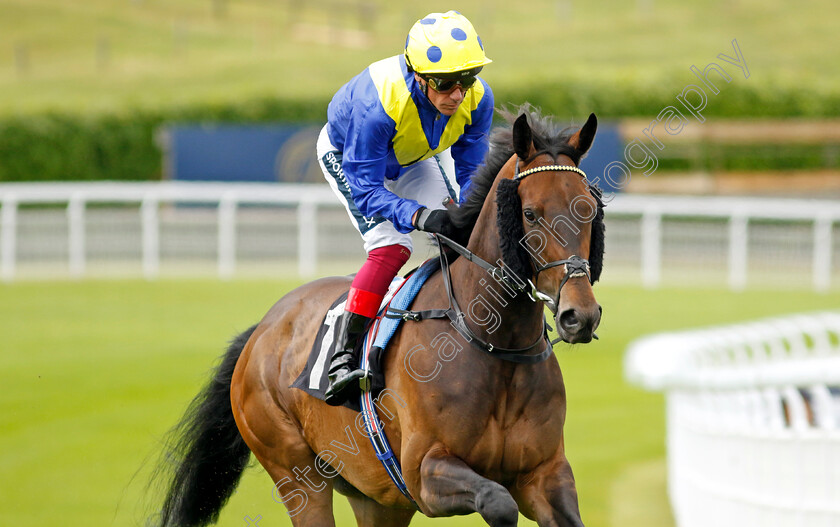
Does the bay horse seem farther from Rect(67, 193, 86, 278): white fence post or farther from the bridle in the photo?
Rect(67, 193, 86, 278): white fence post

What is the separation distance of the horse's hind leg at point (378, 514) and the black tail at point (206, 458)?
2.16ft

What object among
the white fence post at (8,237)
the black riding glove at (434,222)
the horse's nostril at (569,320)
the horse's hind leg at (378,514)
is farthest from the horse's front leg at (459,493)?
the white fence post at (8,237)

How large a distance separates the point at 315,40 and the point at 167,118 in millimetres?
14712

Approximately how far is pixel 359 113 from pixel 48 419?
5001 mm

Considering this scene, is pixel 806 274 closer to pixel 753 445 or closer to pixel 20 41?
pixel 753 445

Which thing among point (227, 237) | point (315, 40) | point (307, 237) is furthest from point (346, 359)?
point (315, 40)

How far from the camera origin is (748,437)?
370 centimetres

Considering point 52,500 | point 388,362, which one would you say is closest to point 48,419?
point 52,500

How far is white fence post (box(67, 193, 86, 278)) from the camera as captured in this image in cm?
1394

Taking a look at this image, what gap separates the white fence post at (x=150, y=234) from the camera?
14016 mm

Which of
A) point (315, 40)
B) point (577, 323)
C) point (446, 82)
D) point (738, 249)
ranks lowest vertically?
point (577, 323)

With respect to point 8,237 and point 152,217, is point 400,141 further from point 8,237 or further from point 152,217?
point 8,237

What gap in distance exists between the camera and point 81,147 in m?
19.9

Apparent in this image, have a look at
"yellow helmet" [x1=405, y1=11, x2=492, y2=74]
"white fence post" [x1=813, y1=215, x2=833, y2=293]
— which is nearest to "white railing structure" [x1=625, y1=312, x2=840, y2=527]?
"yellow helmet" [x1=405, y1=11, x2=492, y2=74]
